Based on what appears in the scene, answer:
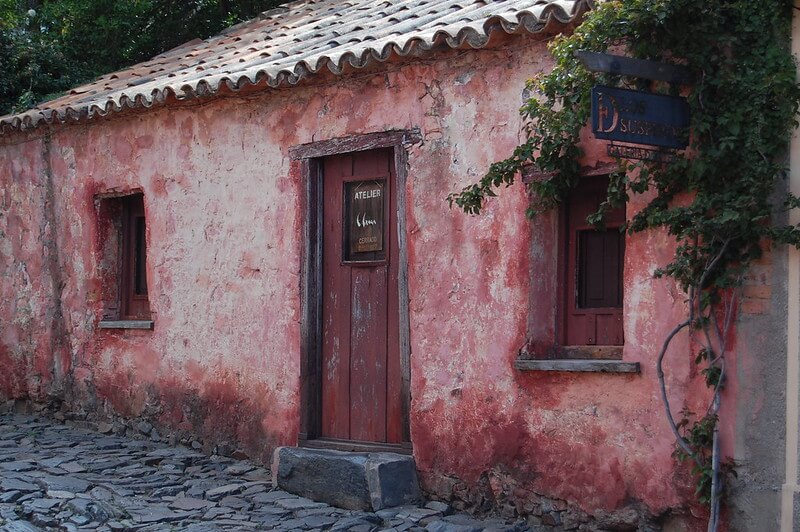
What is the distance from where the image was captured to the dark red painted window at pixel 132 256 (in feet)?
33.6

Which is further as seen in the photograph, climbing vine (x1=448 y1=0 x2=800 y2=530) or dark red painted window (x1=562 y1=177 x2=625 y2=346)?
dark red painted window (x1=562 y1=177 x2=625 y2=346)

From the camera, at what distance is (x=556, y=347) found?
6578mm

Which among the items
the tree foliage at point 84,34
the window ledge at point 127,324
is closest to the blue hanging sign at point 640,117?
the window ledge at point 127,324

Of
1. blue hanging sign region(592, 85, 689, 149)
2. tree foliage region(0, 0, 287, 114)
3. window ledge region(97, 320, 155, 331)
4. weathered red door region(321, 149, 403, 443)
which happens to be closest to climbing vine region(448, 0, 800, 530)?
blue hanging sign region(592, 85, 689, 149)

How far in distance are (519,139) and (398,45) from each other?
1040mm

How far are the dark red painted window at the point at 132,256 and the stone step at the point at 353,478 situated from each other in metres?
3.36

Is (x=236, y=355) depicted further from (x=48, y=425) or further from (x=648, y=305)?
(x=648, y=305)

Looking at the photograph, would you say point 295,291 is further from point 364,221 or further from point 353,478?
point 353,478

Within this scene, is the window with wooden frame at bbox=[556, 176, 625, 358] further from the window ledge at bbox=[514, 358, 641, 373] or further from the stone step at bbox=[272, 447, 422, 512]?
the stone step at bbox=[272, 447, 422, 512]

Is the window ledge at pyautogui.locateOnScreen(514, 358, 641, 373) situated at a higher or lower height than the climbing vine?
lower

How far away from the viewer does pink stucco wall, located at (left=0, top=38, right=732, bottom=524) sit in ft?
20.1

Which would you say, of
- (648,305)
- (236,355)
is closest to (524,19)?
(648,305)

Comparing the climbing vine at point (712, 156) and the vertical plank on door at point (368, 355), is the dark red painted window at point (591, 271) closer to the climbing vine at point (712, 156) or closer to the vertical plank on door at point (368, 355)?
the climbing vine at point (712, 156)

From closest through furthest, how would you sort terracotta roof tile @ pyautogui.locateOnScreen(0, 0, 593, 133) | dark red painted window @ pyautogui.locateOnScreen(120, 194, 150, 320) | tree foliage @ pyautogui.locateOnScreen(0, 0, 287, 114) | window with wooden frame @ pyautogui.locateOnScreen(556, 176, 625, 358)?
window with wooden frame @ pyautogui.locateOnScreen(556, 176, 625, 358) < terracotta roof tile @ pyautogui.locateOnScreen(0, 0, 593, 133) < dark red painted window @ pyautogui.locateOnScreen(120, 194, 150, 320) < tree foliage @ pyautogui.locateOnScreen(0, 0, 287, 114)
